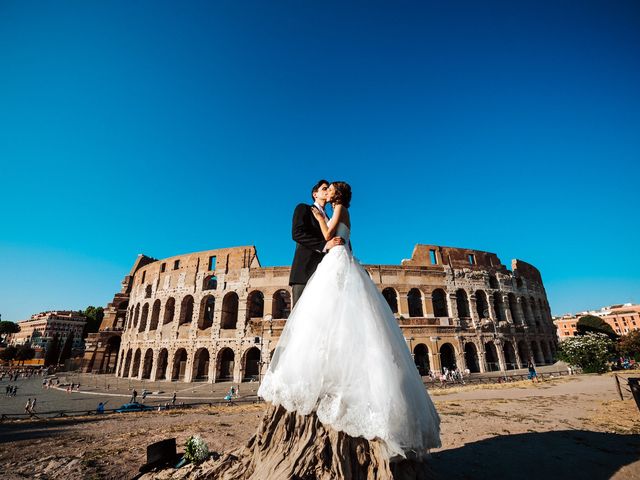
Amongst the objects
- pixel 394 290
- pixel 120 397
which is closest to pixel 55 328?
pixel 120 397

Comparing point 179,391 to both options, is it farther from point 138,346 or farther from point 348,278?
point 348,278

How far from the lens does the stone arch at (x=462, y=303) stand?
2739 cm

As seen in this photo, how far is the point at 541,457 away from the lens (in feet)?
12.8

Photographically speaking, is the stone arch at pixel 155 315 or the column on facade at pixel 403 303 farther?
the stone arch at pixel 155 315

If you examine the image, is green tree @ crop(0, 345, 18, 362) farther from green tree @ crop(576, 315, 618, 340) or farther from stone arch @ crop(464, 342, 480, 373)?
green tree @ crop(576, 315, 618, 340)

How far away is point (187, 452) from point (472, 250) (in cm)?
3105

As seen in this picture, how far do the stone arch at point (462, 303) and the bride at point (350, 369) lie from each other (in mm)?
28171

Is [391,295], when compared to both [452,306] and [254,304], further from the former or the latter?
Result: [254,304]

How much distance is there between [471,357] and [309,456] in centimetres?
3005

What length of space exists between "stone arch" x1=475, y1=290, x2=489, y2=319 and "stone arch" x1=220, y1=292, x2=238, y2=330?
23.9m

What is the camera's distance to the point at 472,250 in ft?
95.9

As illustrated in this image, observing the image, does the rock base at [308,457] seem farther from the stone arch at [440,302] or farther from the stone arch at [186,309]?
the stone arch at [186,309]

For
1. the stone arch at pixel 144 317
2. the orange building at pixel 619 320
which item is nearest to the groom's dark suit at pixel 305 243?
the stone arch at pixel 144 317

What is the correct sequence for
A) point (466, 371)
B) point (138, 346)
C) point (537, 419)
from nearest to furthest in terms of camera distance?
point (537, 419)
point (466, 371)
point (138, 346)
